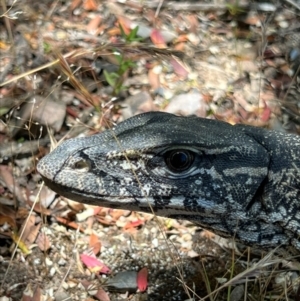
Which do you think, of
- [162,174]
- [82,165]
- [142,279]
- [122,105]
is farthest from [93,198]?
[122,105]

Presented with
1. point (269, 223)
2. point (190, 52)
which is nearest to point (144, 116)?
point (269, 223)

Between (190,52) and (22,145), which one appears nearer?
(22,145)

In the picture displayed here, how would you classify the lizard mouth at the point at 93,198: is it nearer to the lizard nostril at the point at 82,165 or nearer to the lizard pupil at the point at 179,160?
the lizard nostril at the point at 82,165

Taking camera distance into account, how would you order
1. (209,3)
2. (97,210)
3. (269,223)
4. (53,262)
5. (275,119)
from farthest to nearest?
1. (209,3)
2. (275,119)
3. (97,210)
4. (53,262)
5. (269,223)

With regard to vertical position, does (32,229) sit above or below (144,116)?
below

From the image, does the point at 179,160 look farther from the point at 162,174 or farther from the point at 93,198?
the point at 93,198

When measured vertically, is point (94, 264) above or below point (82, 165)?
below

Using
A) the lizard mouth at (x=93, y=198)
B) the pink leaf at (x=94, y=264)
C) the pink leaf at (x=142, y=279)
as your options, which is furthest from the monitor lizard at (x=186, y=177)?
the pink leaf at (x=94, y=264)

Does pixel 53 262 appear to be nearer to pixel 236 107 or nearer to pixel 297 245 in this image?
pixel 297 245
